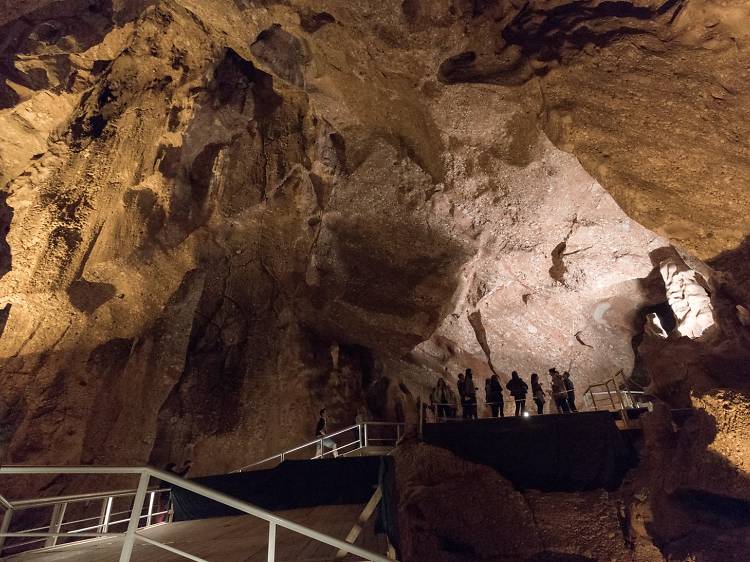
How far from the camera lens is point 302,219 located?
384 inches

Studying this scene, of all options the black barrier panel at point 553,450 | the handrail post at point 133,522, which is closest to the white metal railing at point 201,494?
the handrail post at point 133,522

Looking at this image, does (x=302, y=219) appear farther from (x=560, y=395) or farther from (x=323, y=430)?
(x=560, y=395)

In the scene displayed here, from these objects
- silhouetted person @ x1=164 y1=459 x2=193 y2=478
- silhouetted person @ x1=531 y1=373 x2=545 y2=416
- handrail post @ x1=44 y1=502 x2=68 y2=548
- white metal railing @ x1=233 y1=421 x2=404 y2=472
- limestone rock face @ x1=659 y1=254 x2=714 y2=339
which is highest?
limestone rock face @ x1=659 y1=254 x2=714 y2=339

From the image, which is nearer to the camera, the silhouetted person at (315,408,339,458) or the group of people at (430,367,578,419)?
the group of people at (430,367,578,419)

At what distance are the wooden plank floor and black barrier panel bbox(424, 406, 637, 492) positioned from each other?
205 centimetres

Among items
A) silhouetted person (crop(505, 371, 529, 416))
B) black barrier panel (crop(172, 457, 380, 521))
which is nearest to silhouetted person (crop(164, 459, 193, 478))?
black barrier panel (crop(172, 457, 380, 521))

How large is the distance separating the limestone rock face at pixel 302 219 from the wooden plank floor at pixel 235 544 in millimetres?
4283

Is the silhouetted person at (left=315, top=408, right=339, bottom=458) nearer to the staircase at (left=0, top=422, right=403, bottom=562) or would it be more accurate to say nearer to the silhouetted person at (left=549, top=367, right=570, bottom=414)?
the staircase at (left=0, top=422, right=403, bottom=562)

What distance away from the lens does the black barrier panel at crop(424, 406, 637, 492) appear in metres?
6.31

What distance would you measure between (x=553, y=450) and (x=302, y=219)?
6461 mm

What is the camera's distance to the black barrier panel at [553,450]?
→ 6309 millimetres

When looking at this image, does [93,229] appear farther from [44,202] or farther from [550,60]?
[550,60]

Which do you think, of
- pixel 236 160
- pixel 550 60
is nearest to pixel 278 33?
pixel 236 160

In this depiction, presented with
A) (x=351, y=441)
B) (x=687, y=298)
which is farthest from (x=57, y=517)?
(x=687, y=298)
